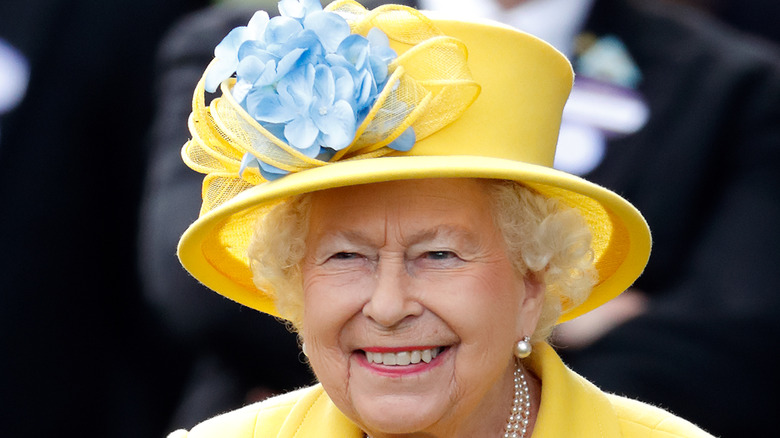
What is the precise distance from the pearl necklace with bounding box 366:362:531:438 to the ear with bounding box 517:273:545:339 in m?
0.16

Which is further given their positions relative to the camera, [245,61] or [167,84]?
[167,84]

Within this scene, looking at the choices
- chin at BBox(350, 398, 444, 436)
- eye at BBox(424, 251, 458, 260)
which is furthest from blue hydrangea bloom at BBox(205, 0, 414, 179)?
chin at BBox(350, 398, 444, 436)

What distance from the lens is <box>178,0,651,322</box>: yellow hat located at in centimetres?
245

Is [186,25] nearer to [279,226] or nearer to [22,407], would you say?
[22,407]

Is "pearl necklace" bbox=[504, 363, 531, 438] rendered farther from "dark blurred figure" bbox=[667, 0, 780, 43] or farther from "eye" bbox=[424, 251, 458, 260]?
"dark blurred figure" bbox=[667, 0, 780, 43]

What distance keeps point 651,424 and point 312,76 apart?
1.13 m

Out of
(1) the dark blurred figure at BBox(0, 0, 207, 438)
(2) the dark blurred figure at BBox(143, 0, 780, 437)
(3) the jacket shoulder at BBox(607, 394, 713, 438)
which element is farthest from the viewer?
(1) the dark blurred figure at BBox(0, 0, 207, 438)

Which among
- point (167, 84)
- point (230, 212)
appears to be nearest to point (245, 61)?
point (230, 212)

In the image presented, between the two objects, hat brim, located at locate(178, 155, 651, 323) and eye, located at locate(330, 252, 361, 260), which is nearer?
hat brim, located at locate(178, 155, 651, 323)

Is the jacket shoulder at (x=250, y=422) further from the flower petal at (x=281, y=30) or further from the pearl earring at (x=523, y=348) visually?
the flower petal at (x=281, y=30)

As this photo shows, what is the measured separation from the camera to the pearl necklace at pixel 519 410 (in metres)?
2.87

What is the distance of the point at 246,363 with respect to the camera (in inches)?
161

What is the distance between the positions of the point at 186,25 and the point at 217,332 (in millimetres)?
1100

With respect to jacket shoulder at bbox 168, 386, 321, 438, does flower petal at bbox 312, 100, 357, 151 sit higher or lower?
higher
